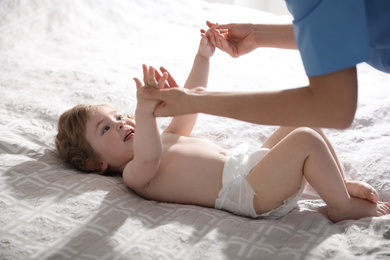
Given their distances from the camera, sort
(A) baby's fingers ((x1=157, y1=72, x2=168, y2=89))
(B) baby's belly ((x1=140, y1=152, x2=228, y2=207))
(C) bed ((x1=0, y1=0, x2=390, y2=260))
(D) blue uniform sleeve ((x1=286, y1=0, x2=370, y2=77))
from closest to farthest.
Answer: (D) blue uniform sleeve ((x1=286, y1=0, x2=370, y2=77))
(C) bed ((x1=0, y1=0, x2=390, y2=260))
(A) baby's fingers ((x1=157, y1=72, x2=168, y2=89))
(B) baby's belly ((x1=140, y1=152, x2=228, y2=207))

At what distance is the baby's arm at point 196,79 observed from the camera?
1549 mm

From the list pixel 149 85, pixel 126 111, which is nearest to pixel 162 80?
pixel 149 85

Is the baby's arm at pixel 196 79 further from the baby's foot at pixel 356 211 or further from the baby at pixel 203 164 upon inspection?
the baby's foot at pixel 356 211

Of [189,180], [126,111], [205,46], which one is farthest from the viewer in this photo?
[126,111]

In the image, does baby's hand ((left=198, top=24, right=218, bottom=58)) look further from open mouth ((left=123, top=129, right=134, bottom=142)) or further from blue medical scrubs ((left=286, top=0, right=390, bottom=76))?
blue medical scrubs ((left=286, top=0, right=390, bottom=76))

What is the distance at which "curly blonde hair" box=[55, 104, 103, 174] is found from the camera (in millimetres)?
1450

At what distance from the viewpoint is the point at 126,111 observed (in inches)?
66.8

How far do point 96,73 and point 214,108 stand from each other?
3.58ft

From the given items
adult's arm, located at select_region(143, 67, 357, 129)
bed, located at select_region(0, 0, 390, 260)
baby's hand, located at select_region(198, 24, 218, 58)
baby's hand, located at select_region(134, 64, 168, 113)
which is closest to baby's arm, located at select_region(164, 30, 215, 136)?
baby's hand, located at select_region(198, 24, 218, 58)

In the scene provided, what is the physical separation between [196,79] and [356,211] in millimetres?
681

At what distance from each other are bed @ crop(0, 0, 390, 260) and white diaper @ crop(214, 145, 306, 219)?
4 centimetres

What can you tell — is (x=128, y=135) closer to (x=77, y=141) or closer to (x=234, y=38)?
(x=77, y=141)

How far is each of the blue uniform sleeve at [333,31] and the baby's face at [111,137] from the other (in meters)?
0.71

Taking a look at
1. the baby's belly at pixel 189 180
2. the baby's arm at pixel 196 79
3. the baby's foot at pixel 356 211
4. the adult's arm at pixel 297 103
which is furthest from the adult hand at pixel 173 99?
the baby's foot at pixel 356 211
